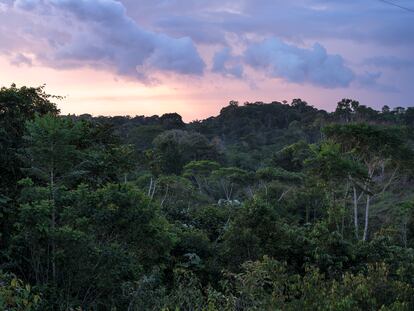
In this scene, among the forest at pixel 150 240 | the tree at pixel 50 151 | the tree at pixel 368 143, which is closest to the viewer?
the forest at pixel 150 240

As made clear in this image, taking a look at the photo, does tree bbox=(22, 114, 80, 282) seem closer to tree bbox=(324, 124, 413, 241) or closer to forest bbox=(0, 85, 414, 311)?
forest bbox=(0, 85, 414, 311)

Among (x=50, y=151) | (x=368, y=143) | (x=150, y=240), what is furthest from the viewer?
(x=368, y=143)

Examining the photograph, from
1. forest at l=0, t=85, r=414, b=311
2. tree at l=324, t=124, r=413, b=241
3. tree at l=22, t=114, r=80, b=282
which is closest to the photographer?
forest at l=0, t=85, r=414, b=311

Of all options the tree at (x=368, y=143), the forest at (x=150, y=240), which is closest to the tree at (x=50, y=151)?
the forest at (x=150, y=240)

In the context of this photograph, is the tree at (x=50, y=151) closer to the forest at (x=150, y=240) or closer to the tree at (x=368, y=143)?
the forest at (x=150, y=240)

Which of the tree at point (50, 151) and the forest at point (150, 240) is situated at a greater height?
the tree at point (50, 151)

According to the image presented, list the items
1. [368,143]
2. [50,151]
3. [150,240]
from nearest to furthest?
1. [50,151]
2. [150,240]
3. [368,143]

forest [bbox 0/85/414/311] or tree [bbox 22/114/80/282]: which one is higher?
tree [bbox 22/114/80/282]

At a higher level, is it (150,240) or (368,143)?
(368,143)

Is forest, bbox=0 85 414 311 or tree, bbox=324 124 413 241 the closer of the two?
forest, bbox=0 85 414 311

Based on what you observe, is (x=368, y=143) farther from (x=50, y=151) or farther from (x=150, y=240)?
(x=50, y=151)

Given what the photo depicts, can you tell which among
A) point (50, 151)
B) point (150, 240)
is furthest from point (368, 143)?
point (50, 151)

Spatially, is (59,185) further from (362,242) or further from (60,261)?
(362,242)

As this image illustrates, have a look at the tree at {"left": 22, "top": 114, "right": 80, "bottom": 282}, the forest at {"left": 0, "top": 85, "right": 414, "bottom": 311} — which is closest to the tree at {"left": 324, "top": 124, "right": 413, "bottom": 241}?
the forest at {"left": 0, "top": 85, "right": 414, "bottom": 311}
